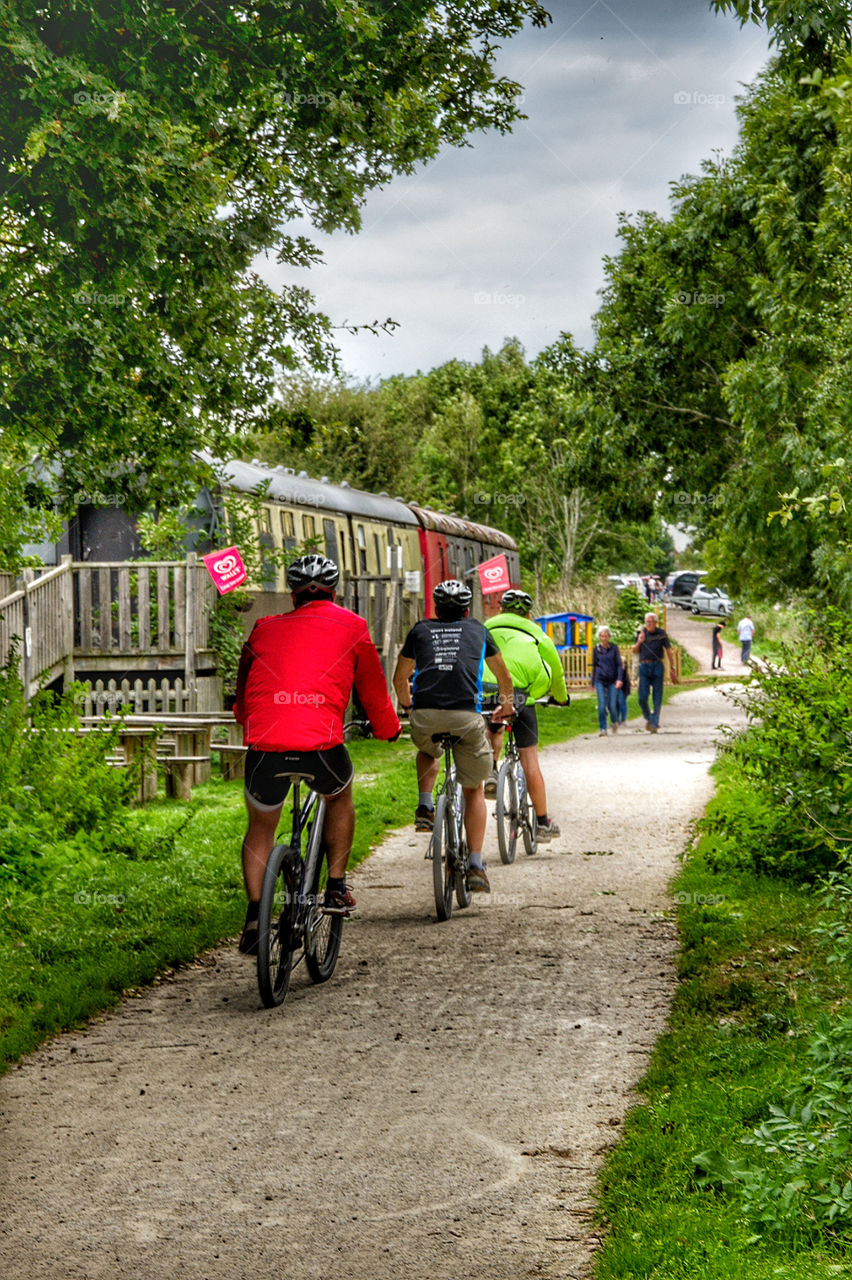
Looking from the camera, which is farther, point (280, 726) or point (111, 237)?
point (111, 237)

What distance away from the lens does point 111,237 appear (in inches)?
292

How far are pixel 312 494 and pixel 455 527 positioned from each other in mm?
11101

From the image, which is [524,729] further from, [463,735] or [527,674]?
[463,735]

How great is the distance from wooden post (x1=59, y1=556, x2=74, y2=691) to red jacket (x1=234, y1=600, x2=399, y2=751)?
9.56m

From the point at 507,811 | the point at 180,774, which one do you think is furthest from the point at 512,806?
the point at 180,774

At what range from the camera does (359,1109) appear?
493 centimetres

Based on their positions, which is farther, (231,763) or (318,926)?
(231,763)

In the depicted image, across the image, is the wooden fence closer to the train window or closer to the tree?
the tree

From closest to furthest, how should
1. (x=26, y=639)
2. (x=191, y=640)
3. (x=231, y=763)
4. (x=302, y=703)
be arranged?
(x=302, y=703) < (x=26, y=639) < (x=231, y=763) < (x=191, y=640)

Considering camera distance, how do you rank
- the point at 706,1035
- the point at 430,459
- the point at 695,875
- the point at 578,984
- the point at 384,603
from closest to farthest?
the point at 706,1035 < the point at 578,984 < the point at 695,875 < the point at 384,603 < the point at 430,459

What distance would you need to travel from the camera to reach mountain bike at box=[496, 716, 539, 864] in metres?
10.0

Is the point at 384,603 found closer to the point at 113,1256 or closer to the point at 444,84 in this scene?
the point at 444,84

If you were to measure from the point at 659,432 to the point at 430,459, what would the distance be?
2202 cm

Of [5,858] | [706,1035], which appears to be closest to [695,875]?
[706,1035]
